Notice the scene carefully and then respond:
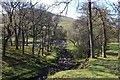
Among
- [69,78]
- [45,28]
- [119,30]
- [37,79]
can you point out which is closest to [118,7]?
[119,30]

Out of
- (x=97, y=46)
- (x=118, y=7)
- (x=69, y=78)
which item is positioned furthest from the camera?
(x=97, y=46)

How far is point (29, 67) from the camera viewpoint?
34125mm

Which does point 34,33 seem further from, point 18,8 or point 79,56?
point 79,56

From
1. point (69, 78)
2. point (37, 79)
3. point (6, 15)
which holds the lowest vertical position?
point (37, 79)

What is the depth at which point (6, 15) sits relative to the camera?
3794 centimetres

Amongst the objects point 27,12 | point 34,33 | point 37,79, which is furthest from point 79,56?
point 37,79

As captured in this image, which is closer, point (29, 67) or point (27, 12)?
point (29, 67)

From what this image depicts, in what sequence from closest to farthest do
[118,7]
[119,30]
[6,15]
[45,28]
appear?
1. [118,7]
2. [119,30]
3. [6,15]
4. [45,28]

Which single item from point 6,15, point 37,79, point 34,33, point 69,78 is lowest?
point 37,79

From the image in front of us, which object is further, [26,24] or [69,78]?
[26,24]

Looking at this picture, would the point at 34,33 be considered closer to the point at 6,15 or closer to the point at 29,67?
the point at 6,15

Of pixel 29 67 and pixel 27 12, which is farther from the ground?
pixel 27 12

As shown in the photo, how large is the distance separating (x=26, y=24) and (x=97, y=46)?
13.4 meters

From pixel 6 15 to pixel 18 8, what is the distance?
101 inches
